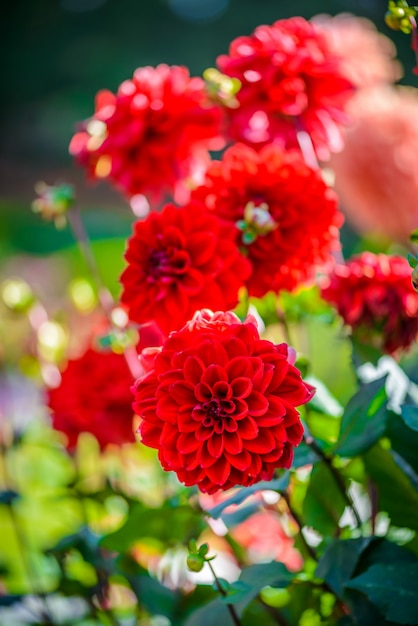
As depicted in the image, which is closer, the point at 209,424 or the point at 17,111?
the point at 209,424

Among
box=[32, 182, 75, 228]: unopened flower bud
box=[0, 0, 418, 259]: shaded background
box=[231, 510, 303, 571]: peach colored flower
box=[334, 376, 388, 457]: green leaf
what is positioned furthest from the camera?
box=[0, 0, 418, 259]: shaded background

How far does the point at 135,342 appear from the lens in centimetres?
50

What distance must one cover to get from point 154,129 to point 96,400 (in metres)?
0.19

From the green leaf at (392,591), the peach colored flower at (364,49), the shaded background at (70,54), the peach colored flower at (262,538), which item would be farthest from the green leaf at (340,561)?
the shaded background at (70,54)

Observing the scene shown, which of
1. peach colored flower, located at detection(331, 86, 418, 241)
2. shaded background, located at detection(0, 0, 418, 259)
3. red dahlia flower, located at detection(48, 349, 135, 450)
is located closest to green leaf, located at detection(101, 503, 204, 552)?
red dahlia flower, located at detection(48, 349, 135, 450)

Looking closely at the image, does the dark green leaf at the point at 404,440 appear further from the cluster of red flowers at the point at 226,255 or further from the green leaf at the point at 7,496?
the green leaf at the point at 7,496

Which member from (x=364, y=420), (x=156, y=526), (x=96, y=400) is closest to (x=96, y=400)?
(x=96, y=400)

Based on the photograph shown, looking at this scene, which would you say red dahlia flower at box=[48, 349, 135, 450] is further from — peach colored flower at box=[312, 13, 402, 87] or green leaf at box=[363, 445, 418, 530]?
peach colored flower at box=[312, 13, 402, 87]

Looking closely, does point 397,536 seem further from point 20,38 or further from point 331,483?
point 20,38

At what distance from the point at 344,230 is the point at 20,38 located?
2.04m

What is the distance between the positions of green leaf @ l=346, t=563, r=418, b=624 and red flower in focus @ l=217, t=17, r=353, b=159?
11.1 inches

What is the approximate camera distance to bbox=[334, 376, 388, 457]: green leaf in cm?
38

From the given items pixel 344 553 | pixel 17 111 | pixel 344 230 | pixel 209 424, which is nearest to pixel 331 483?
pixel 344 553

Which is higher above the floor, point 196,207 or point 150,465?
point 196,207
